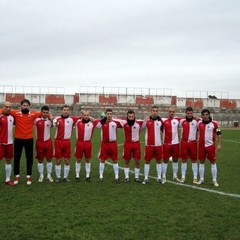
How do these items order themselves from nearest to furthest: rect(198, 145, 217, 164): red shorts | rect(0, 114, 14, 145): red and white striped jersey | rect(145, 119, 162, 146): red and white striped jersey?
rect(0, 114, 14, 145): red and white striped jersey
rect(198, 145, 217, 164): red shorts
rect(145, 119, 162, 146): red and white striped jersey

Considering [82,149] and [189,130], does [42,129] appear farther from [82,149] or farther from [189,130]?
[189,130]

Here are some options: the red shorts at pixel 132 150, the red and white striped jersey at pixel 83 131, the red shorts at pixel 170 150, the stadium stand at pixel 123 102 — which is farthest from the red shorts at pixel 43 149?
the stadium stand at pixel 123 102

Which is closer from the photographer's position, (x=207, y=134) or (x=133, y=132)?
(x=207, y=134)

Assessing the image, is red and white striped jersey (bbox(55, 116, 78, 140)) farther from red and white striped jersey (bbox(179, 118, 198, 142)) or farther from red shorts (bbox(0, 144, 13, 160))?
red and white striped jersey (bbox(179, 118, 198, 142))

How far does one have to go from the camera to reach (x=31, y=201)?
5.99 m

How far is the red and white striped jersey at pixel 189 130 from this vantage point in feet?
26.1

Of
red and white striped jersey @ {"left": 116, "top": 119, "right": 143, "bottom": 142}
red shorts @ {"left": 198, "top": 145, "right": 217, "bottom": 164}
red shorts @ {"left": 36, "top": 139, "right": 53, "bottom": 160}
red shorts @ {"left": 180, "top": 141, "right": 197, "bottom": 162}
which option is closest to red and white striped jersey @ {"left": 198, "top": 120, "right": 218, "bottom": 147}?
red shorts @ {"left": 198, "top": 145, "right": 217, "bottom": 164}

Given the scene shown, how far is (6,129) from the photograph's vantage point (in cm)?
754

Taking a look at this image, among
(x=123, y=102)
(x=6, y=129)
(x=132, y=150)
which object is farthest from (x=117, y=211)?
(x=123, y=102)

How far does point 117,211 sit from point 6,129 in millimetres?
3623

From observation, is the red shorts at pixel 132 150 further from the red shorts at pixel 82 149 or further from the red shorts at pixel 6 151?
the red shorts at pixel 6 151

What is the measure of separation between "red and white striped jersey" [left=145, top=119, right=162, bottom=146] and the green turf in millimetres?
995

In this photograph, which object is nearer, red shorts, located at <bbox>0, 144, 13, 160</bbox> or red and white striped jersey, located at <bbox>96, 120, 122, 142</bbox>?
red shorts, located at <bbox>0, 144, 13, 160</bbox>

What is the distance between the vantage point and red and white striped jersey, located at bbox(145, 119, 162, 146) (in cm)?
784
